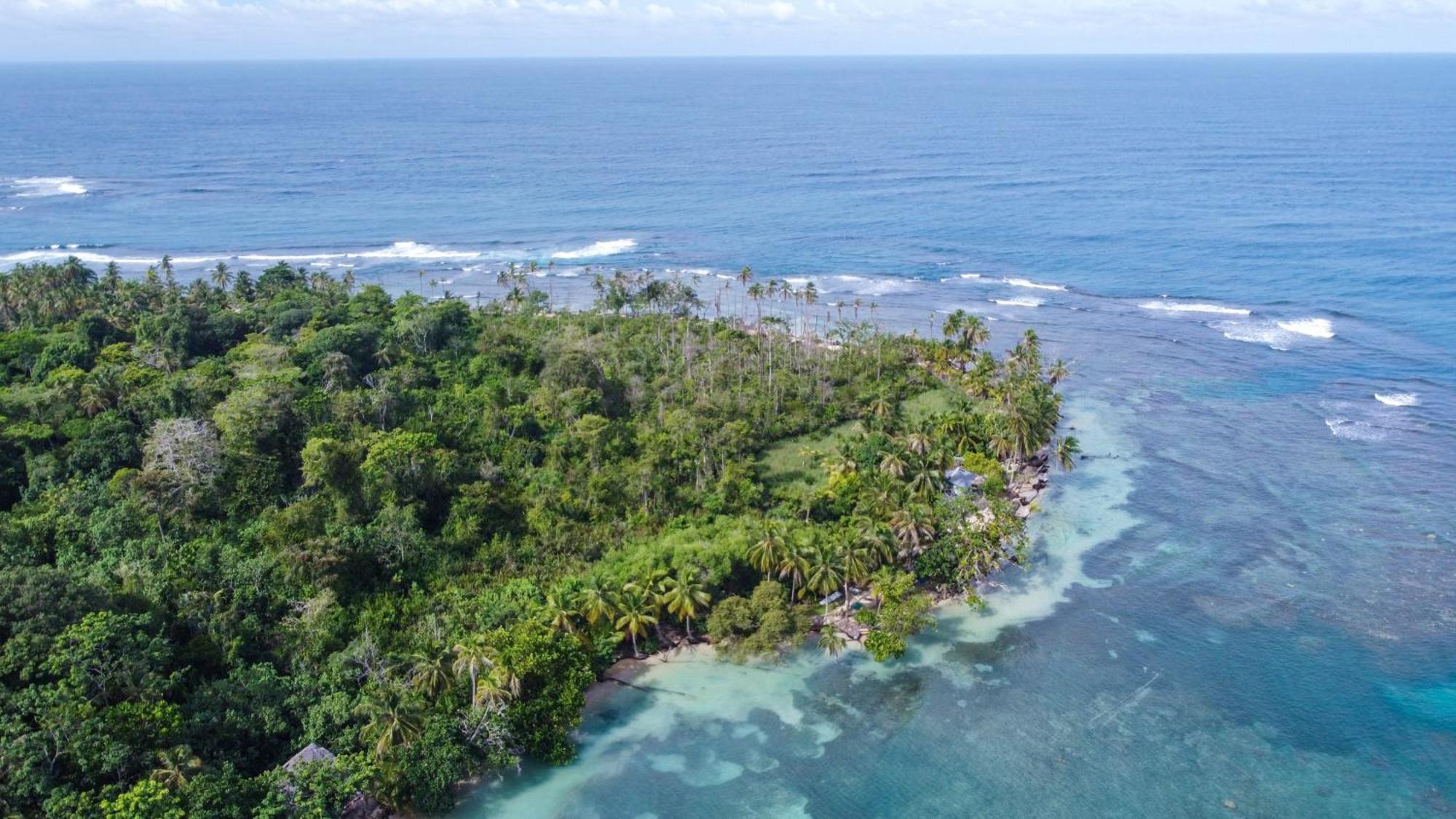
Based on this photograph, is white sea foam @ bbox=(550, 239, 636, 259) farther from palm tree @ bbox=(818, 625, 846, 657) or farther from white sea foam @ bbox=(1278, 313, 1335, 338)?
palm tree @ bbox=(818, 625, 846, 657)

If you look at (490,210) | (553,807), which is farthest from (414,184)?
(553,807)

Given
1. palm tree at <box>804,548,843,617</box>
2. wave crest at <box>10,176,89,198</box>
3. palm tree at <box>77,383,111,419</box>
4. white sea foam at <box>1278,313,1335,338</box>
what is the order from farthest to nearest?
1. wave crest at <box>10,176,89,198</box>
2. white sea foam at <box>1278,313,1335,338</box>
3. palm tree at <box>77,383,111,419</box>
4. palm tree at <box>804,548,843,617</box>

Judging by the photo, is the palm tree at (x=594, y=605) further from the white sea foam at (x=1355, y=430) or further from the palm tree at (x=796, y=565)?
the white sea foam at (x=1355, y=430)

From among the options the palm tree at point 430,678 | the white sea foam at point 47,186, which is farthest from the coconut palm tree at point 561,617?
the white sea foam at point 47,186

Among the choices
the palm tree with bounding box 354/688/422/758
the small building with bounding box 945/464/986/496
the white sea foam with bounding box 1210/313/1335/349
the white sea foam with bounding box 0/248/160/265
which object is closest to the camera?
the palm tree with bounding box 354/688/422/758

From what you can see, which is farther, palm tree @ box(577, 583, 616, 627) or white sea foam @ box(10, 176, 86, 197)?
white sea foam @ box(10, 176, 86, 197)

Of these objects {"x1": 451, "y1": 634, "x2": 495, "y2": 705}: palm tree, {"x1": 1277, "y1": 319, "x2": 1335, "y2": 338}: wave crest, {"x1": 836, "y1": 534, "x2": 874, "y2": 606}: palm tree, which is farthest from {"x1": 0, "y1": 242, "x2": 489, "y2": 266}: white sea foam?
{"x1": 1277, "y1": 319, "x2": 1335, "y2": 338}: wave crest

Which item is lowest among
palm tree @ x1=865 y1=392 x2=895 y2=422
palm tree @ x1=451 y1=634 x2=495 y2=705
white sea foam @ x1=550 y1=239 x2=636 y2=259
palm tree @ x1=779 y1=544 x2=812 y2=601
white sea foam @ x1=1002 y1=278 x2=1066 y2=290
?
palm tree @ x1=451 y1=634 x2=495 y2=705
